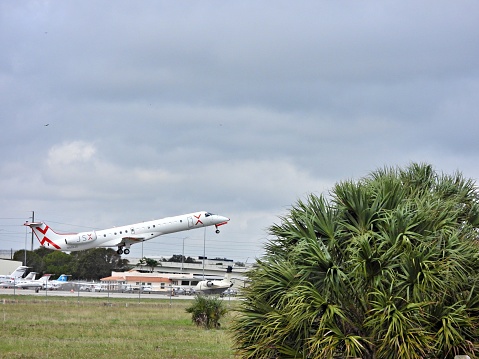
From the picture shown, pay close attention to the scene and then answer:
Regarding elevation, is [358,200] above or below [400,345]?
above

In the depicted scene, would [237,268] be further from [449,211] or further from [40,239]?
[449,211]

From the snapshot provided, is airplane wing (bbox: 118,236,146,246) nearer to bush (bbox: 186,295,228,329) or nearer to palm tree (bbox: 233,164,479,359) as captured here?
bush (bbox: 186,295,228,329)

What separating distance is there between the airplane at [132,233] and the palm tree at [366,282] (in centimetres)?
6324

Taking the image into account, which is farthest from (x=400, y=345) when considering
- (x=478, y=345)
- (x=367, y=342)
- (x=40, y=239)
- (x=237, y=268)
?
(x=237, y=268)

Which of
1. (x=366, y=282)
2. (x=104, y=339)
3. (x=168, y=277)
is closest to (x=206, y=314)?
(x=104, y=339)

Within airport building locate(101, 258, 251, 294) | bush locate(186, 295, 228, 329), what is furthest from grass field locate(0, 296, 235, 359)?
airport building locate(101, 258, 251, 294)

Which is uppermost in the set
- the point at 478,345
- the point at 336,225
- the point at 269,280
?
the point at 336,225

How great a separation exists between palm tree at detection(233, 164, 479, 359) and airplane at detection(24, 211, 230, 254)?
207ft

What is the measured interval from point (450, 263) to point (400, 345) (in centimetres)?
214

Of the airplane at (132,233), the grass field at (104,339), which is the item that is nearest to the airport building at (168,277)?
the airplane at (132,233)

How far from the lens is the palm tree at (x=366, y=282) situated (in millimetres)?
13492

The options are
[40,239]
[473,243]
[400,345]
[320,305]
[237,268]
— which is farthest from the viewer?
[237,268]

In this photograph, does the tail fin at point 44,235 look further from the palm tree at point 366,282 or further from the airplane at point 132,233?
the palm tree at point 366,282

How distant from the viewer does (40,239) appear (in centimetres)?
8788
